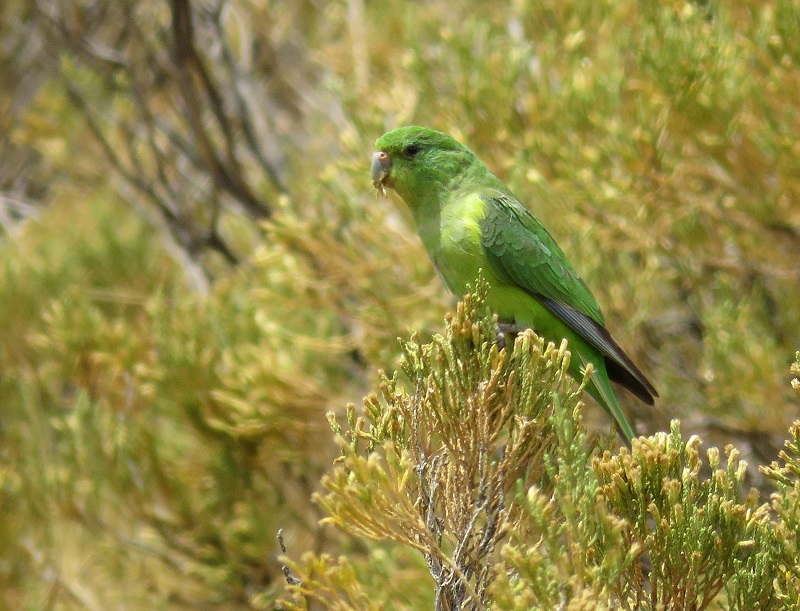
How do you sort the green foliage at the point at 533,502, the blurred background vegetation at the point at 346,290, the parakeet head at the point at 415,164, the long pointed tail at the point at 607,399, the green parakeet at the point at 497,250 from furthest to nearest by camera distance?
the blurred background vegetation at the point at 346,290, the parakeet head at the point at 415,164, the green parakeet at the point at 497,250, the long pointed tail at the point at 607,399, the green foliage at the point at 533,502

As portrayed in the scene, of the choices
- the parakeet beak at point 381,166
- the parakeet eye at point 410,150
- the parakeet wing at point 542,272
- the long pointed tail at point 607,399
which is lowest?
the long pointed tail at point 607,399

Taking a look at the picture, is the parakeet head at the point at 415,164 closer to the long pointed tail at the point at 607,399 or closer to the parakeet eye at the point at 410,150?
the parakeet eye at the point at 410,150

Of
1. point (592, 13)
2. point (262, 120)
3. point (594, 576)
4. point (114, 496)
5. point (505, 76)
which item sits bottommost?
point (114, 496)

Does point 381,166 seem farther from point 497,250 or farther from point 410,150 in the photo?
point 497,250

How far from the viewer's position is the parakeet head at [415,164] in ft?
11.7

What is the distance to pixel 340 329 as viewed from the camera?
5148 mm

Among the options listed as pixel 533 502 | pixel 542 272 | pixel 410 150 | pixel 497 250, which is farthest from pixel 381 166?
pixel 533 502

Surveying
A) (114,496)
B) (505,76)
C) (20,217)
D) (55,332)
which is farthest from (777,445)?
(20,217)

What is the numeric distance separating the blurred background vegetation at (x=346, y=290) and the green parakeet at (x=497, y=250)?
2.36ft

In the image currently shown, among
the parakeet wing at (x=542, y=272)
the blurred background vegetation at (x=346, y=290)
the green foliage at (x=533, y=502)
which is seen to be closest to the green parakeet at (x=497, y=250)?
the parakeet wing at (x=542, y=272)

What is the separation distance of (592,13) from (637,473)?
367 centimetres

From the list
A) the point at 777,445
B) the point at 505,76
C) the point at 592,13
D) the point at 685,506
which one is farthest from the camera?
the point at 592,13

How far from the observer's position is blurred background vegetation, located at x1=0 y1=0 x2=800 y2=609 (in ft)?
13.4

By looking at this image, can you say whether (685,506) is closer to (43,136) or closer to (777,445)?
(777,445)
